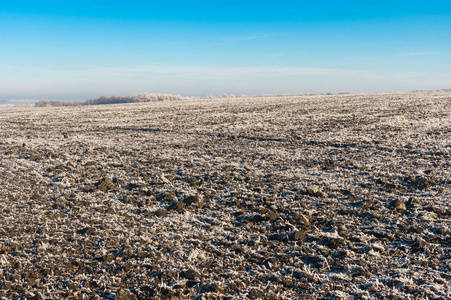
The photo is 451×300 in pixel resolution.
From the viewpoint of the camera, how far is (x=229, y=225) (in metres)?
6.12

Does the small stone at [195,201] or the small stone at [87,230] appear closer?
the small stone at [87,230]

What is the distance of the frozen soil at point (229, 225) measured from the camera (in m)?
4.26

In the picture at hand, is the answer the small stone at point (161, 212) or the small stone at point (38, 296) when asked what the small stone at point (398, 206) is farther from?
the small stone at point (38, 296)

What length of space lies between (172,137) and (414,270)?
45.0 feet

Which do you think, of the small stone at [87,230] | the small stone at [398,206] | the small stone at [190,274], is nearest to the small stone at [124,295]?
the small stone at [190,274]

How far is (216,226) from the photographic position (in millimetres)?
6094

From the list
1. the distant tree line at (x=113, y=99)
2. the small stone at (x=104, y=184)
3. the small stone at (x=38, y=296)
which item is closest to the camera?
the small stone at (x=38, y=296)

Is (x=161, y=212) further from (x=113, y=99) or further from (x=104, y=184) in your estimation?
(x=113, y=99)

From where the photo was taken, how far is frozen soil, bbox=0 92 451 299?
4.26 m

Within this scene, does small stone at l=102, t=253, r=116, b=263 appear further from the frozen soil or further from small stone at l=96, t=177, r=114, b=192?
small stone at l=96, t=177, r=114, b=192

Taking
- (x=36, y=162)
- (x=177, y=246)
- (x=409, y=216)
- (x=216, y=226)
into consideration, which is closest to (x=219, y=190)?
(x=216, y=226)

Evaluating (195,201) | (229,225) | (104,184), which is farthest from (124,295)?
(104,184)

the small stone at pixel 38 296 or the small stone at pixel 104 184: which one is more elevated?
the small stone at pixel 104 184

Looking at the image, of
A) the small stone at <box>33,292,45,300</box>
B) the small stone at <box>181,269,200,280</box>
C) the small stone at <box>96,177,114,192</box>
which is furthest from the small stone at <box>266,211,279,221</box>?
the small stone at <box>96,177,114,192</box>
